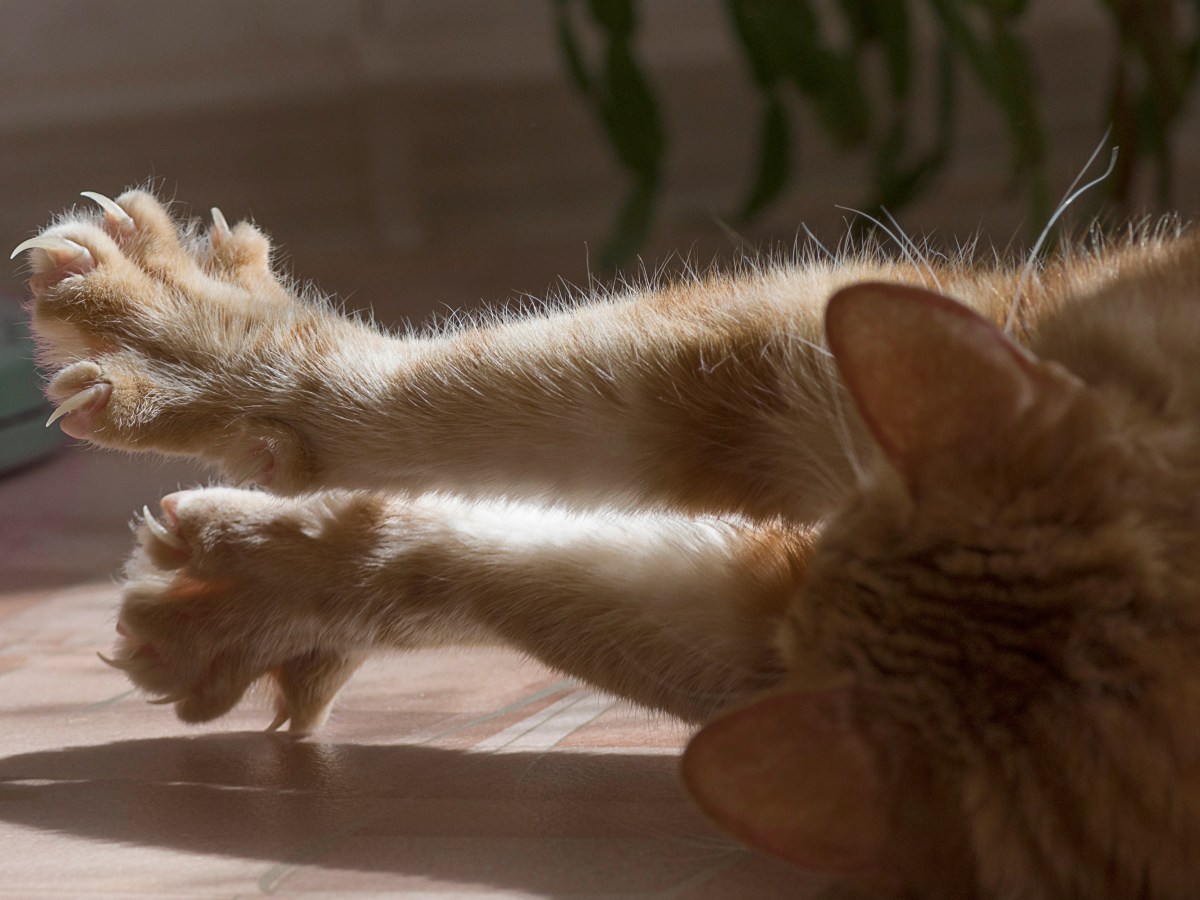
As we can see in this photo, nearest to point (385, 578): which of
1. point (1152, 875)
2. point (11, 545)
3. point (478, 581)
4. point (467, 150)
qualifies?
→ point (478, 581)

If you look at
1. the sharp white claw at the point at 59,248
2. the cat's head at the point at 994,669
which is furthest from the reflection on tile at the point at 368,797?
the sharp white claw at the point at 59,248

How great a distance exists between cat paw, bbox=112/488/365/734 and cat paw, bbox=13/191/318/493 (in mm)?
46

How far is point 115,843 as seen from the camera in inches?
34.5

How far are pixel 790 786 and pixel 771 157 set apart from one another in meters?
2.27

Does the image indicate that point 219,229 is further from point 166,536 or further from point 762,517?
point 762,517

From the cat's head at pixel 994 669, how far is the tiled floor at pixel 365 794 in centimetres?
12

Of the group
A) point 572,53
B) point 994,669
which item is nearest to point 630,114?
point 572,53

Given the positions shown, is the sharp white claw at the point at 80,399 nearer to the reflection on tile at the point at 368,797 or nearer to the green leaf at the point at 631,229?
the reflection on tile at the point at 368,797

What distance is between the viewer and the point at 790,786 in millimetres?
729

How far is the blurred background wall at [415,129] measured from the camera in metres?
3.55

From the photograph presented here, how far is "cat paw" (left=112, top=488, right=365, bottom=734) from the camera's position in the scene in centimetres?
108

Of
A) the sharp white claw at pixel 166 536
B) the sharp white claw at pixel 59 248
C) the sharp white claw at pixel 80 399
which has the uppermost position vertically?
the sharp white claw at pixel 59 248

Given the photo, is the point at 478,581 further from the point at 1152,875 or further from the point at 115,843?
the point at 1152,875

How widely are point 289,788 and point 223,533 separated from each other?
0.75 ft
